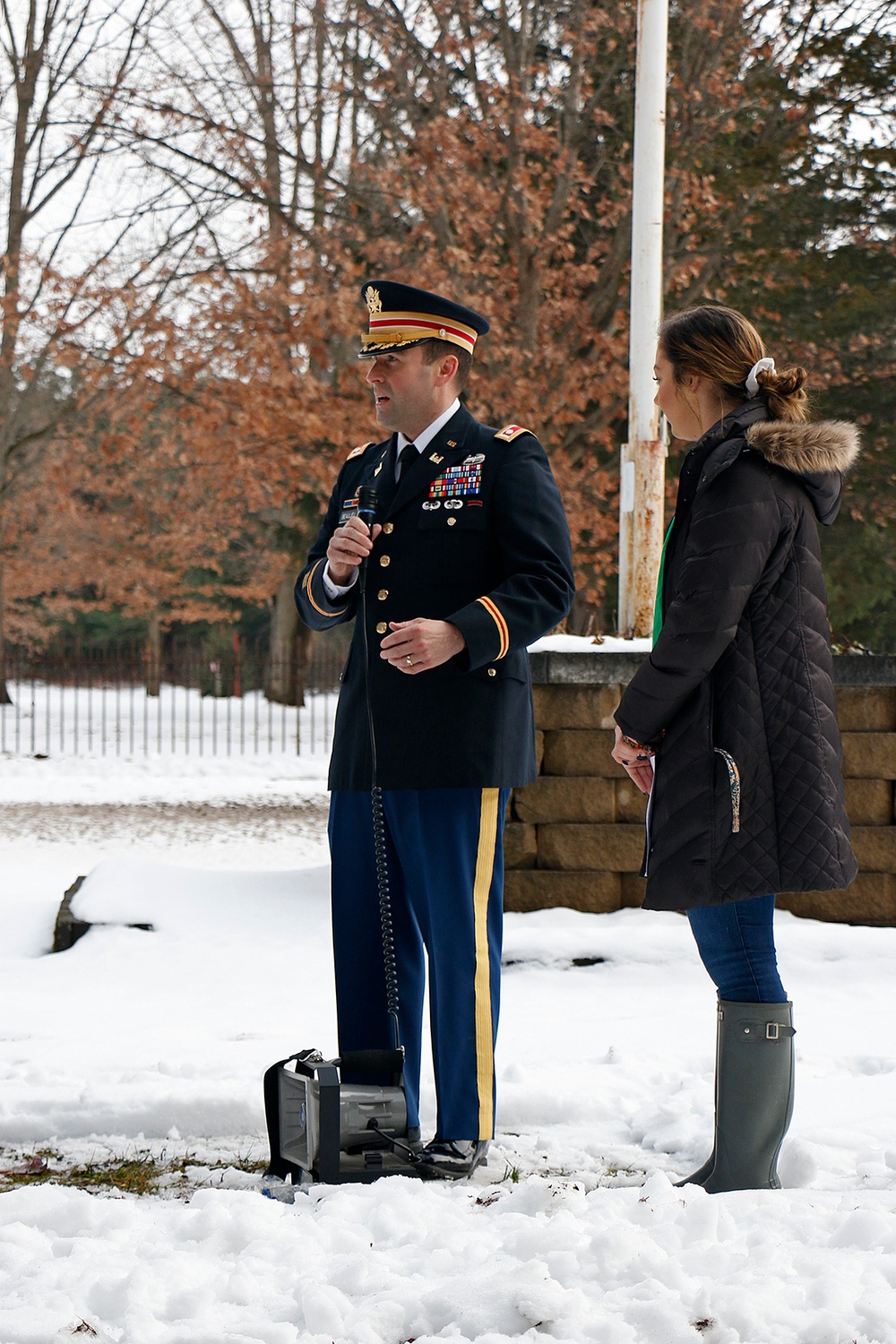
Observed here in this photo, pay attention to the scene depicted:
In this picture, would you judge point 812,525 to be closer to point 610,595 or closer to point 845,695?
point 845,695

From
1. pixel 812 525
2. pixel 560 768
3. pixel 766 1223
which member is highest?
pixel 812 525

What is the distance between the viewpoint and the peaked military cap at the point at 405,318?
327 cm

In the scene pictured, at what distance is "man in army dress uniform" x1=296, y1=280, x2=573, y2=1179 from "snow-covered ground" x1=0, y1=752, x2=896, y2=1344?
1.34 feet

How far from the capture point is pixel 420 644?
2.99 m

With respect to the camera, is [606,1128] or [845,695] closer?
[606,1128]

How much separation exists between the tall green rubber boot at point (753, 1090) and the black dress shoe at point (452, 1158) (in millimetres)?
560

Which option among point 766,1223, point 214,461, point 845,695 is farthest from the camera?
point 214,461

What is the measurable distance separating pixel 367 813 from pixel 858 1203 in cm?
137

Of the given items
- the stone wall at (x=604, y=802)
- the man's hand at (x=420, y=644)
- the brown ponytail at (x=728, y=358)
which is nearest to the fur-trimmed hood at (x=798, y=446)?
the brown ponytail at (x=728, y=358)

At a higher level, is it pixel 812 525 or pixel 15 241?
pixel 15 241

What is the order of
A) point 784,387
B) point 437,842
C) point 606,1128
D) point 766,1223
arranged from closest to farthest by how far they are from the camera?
point 766,1223, point 784,387, point 437,842, point 606,1128

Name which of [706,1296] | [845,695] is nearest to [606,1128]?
[706,1296]

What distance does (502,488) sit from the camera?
3283 mm

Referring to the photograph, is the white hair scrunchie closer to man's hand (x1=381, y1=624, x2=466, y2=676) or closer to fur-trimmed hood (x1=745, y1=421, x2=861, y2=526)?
fur-trimmed hood (x1=745, y1=421, x2=861, y2=526)
